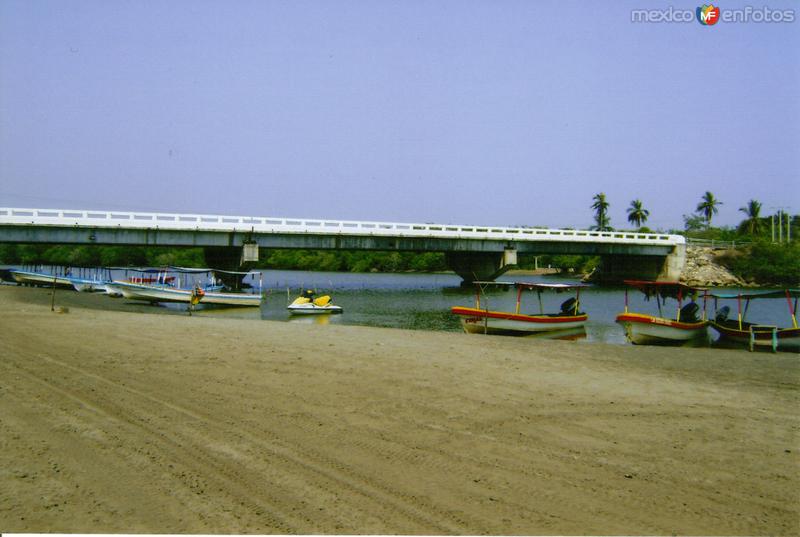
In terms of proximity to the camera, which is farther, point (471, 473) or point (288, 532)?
point (471, 473)

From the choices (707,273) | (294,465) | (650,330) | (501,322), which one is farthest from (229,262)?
(707,273)

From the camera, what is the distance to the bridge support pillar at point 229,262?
5334 cm

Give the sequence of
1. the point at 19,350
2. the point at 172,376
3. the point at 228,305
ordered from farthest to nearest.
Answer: the point at 228,305
the point at 19,350
the point at 172,376

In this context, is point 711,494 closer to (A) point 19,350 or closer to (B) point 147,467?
(B) point 147,467

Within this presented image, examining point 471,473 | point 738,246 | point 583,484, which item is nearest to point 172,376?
point 471,473

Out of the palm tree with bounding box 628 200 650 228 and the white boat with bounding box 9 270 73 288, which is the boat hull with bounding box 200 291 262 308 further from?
the palm tree with bounding box 628 200 650 228

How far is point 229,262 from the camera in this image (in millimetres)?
55844

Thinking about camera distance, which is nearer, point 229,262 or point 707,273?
point 229,262

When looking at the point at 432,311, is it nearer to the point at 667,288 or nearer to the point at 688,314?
the point at 667,288

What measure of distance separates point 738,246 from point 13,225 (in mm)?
88336

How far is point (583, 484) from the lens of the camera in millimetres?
6137

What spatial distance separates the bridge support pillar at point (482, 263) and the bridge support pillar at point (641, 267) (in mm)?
20583

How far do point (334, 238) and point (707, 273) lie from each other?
52.1m

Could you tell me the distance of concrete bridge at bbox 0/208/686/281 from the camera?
4481 centimetres
